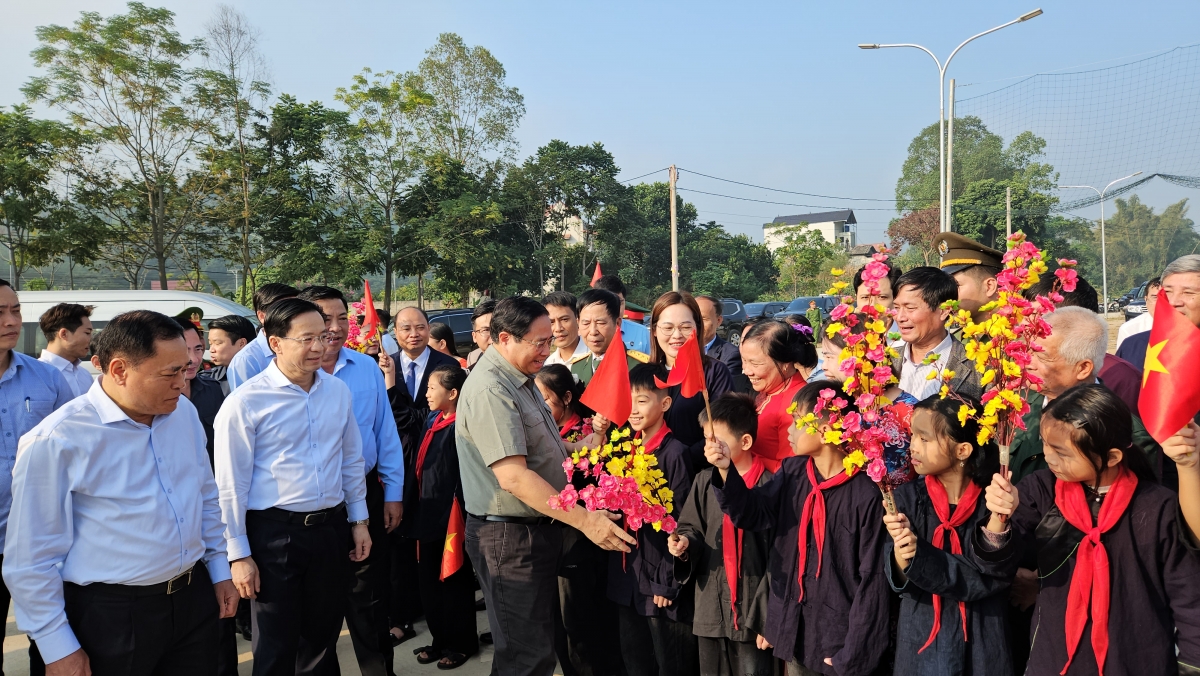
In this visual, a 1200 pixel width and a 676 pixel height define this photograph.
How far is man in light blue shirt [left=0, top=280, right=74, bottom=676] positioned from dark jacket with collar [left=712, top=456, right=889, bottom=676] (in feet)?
9.43

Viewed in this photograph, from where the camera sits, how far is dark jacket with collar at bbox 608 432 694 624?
319cm

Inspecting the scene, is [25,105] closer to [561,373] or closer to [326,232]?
[326,232]

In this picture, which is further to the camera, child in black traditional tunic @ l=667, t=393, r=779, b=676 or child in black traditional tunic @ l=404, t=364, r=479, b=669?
child in black traditional tunic @ l=404, t=364, r=479, b=669

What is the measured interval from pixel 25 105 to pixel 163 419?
697 inches

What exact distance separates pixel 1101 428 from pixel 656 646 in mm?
1975

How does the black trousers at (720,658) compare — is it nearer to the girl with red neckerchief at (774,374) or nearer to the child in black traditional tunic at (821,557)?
the child in black traditional tunic at (821,557)

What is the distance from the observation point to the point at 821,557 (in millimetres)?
2760

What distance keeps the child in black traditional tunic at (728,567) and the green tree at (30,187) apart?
17556 mm

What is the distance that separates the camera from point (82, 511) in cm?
233

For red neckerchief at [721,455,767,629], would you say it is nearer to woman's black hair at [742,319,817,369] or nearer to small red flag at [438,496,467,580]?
woman's black hair at [742,319,817,369]

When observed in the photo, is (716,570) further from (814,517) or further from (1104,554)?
(1104,554)

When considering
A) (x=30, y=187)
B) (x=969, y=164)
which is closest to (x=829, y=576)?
(x=30, y=187)

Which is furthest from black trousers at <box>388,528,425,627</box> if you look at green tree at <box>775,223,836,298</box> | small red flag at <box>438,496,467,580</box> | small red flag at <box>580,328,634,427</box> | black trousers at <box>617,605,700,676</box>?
green tree at <box>775,223,836,298</box>

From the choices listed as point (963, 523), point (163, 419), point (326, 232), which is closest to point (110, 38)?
point (326, 232)
